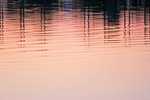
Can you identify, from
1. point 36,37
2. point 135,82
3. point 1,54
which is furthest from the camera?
point 36,37

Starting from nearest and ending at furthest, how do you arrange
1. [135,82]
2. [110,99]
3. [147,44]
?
1. [110,99]
2. [135,82]
3. [147,44]

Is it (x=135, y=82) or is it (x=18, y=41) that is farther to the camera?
(x=18, y=41)

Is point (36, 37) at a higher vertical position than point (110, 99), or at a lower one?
higher

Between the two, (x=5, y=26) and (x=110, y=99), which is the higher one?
(x=5, y=26)

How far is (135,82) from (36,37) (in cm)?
770

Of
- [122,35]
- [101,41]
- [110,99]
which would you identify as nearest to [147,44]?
[101,41]

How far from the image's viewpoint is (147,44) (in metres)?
15.6

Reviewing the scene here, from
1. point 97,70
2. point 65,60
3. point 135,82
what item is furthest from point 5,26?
point 135,82

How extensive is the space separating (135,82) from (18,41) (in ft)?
21.9

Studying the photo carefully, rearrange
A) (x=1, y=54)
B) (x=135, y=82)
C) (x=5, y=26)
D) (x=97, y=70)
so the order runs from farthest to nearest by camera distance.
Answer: (x=5, y=26), (x=1, y=54), (x=97, y=70), (x=135, y=82)

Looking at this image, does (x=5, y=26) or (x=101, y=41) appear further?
(x=5, y=26)

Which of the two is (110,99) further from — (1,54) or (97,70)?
(1,54)

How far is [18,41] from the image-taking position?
16266mm

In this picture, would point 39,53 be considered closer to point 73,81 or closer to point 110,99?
point 73,81
